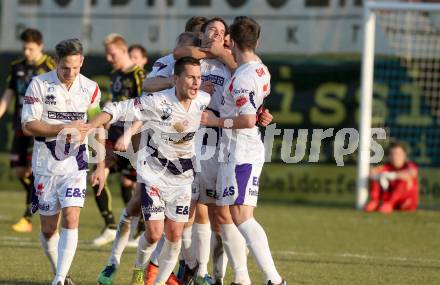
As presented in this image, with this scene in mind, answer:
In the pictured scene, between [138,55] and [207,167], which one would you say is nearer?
[207,167]

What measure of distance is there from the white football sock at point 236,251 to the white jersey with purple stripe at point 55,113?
1.36 m

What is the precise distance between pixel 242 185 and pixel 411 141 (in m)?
9.95

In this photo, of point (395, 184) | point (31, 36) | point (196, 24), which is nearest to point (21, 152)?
point (31, 36)

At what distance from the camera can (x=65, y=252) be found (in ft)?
27.3

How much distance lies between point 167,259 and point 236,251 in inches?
24.5

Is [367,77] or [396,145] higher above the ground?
[367,77]

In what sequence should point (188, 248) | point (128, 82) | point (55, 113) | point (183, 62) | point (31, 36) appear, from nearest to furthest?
point (183, 62) < point (55, 113) < point (188, 248) < point (128, 82) < point (31, 36)

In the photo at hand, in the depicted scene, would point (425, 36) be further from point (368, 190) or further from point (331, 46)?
point (368, 190)

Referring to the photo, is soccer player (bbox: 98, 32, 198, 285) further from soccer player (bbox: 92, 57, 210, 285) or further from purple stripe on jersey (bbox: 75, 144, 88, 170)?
purple stripe on jersey (bbox: 75, 144, 88, 170)

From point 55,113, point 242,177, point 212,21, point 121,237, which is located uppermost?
point 212,21

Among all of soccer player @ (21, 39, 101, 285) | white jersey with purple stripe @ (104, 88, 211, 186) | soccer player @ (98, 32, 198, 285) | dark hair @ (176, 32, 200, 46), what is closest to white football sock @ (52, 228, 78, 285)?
soccer player @ (21, 39, 101, 285)

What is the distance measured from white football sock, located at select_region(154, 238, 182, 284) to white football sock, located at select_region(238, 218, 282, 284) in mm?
571

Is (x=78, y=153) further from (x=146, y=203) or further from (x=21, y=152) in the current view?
(x=21, y=152)

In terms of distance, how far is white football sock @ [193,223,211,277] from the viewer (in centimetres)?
896
